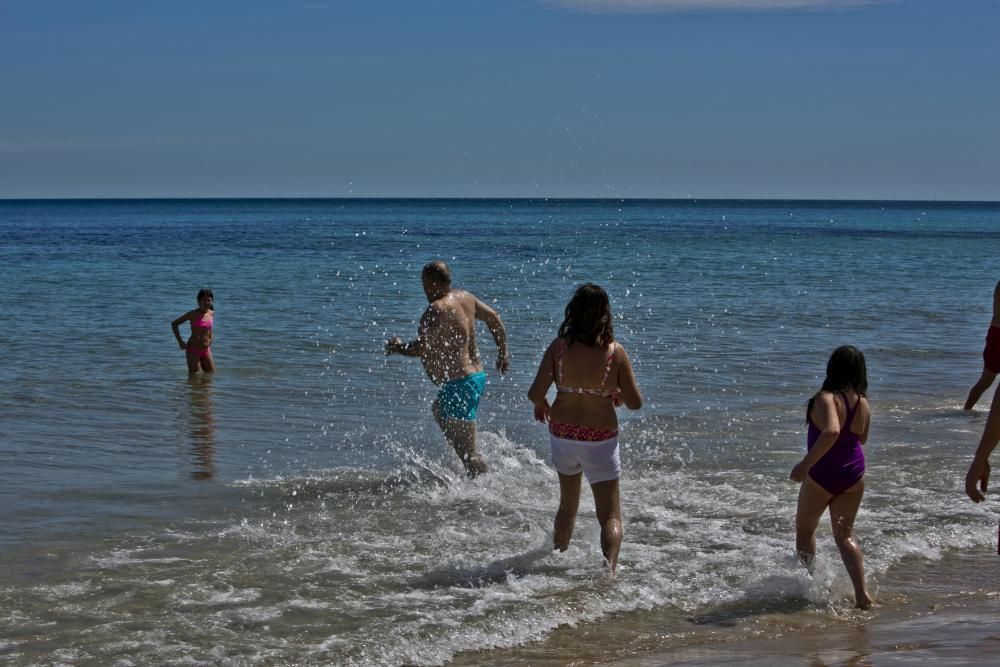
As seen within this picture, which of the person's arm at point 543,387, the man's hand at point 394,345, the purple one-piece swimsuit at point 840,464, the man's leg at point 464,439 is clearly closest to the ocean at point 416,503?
the man's leg at point 464,439

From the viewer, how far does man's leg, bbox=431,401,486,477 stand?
8109 mm

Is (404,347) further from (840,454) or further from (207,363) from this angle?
(207,363)

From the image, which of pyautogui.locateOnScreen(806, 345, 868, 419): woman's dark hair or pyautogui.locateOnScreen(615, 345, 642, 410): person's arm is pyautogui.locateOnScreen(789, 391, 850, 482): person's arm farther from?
pyautogui.locateOnScreen(615, 345, 642, 410): person's arm

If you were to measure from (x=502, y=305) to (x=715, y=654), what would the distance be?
57.7ft

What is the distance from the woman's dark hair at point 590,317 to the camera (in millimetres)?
5777

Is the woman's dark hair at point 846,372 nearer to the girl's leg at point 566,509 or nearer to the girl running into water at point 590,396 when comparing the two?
the girl running into water at point 590,396

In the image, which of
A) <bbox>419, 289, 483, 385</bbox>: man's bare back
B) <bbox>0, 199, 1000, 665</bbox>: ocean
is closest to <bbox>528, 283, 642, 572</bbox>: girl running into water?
<bbox>0, 199, 1000, 665</bbox>: ocean

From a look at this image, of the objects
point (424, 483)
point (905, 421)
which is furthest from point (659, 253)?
point (424, 483)

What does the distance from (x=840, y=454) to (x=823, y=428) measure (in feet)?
0.71

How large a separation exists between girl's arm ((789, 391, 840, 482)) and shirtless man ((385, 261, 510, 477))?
9.68 ft

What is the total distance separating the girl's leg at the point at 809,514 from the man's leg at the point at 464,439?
2.85 meters

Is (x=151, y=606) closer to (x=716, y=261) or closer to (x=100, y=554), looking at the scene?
(x=100, y=554)

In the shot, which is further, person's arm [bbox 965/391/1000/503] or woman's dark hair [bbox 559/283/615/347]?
woman's dark hair [bbox 559/283/615/347]

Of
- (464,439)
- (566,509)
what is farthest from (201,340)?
(566,509)
